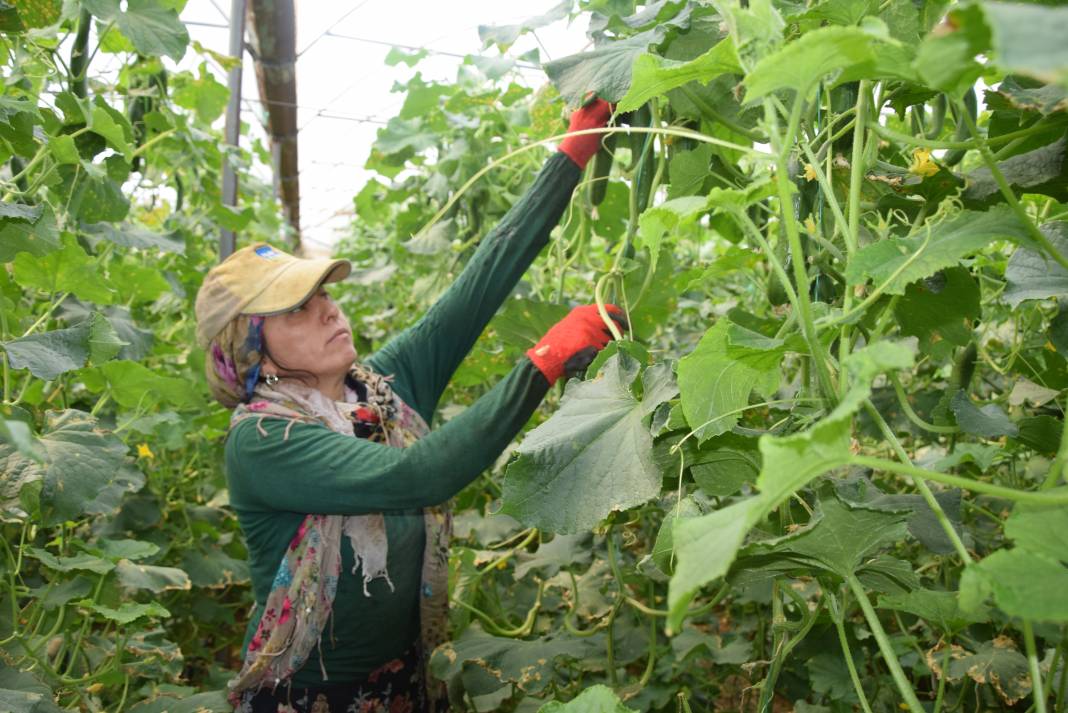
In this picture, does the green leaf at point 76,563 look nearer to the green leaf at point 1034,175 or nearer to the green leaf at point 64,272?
the green leaf at point 64,272

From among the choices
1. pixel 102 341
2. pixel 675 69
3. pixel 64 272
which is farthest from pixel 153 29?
pixel 675 69

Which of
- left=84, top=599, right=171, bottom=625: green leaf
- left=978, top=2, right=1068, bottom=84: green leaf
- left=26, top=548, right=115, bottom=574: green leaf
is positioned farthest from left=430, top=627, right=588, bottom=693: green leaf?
left=978, top=2, right=1068, bottom=84: green leaf

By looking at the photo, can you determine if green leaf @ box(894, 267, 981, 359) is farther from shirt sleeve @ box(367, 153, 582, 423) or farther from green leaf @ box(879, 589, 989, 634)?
shirt sleeve @ box(367, 153, 582, 423)

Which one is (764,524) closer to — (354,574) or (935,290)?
(935,290)

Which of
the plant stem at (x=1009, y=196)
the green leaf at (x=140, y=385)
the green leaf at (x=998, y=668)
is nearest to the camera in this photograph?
the plant stem at (x=1009, y=196)

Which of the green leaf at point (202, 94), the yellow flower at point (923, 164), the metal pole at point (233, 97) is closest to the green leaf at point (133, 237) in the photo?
the green leaf at point (202, 94)

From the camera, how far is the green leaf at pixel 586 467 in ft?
2.68

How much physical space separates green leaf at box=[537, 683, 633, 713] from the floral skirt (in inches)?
35.1

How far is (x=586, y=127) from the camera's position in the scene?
129 centimetres

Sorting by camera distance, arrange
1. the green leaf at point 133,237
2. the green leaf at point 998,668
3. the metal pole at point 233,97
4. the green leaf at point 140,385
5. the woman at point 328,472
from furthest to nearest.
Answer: the metal pole at point 233,97 → the green leaf at point 133,237 → the green leaf at point 140,385 → the woman at point 328,472 → the green leaf at point 998,668

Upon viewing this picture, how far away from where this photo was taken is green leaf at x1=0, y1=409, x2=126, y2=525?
108cm

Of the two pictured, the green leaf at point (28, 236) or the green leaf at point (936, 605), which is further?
the green leaf at point (28, 236)

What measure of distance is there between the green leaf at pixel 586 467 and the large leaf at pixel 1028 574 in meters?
0.36

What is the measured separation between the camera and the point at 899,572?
733 mm
